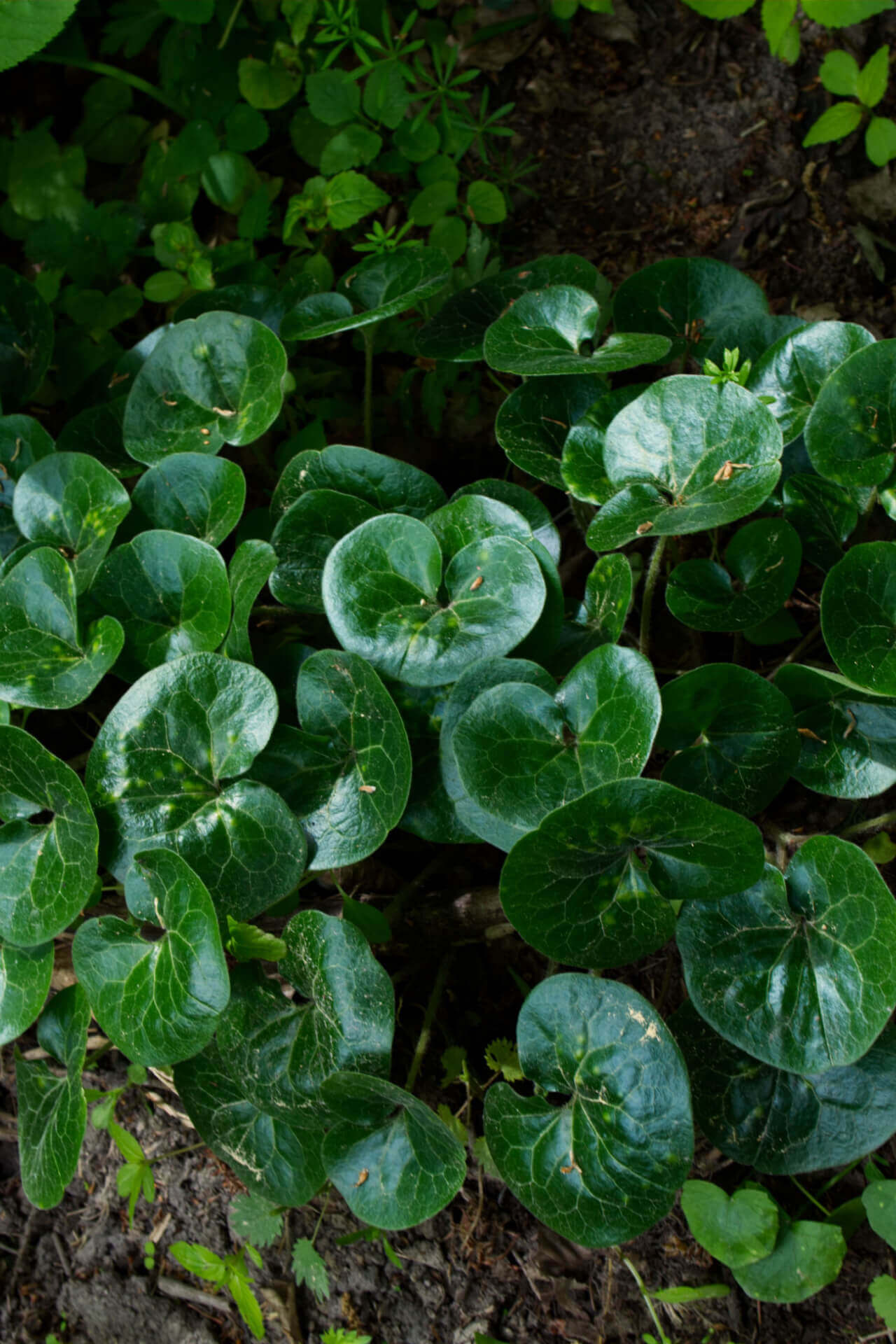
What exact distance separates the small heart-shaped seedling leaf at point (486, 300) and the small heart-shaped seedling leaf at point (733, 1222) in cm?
140

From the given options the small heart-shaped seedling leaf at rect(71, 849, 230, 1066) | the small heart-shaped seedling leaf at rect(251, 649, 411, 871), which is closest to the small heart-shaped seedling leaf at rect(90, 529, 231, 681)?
the small heart-shaped seedling leaf at rect(251, 649, 411, 871)

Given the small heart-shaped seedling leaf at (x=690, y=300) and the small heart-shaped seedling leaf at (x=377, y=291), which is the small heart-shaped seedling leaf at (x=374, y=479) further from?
the small heart-shaped seedling leaf at (x=690, y=300)

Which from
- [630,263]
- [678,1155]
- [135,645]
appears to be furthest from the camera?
[630,263]

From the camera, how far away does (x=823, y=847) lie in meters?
1.19

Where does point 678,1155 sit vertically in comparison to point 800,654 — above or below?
below

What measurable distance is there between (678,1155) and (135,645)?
103cm

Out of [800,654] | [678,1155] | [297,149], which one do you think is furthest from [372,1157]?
[297,149]

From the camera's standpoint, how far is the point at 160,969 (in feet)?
4.08

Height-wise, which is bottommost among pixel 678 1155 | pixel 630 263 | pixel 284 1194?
pixel 284 1194

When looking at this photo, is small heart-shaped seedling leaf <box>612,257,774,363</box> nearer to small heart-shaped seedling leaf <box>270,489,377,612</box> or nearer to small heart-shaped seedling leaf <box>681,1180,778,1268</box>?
small heart-shaped seedling leaf <box>270,489,377,612</box>

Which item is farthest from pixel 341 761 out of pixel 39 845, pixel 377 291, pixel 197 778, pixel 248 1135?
pixel 377 291

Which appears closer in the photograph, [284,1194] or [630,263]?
[284,1194]

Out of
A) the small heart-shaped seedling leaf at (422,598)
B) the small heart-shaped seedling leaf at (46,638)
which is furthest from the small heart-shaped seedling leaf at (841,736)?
the small heart-shaped seedling leaf at (46,638)

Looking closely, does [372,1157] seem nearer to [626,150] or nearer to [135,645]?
[135,645]
